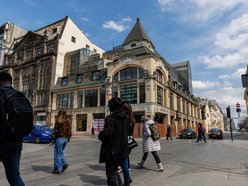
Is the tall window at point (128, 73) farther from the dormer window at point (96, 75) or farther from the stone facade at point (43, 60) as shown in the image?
the stone facade at point (43, 60)

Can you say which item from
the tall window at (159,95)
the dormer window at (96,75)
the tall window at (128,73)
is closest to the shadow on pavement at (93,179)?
the tall window at (128,73)

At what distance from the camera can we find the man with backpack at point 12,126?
8.93ft

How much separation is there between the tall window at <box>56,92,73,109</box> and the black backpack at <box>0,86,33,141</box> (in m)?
37.3

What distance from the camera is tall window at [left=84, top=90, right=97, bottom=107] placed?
37031mm

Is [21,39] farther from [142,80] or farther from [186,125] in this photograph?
[186,125]

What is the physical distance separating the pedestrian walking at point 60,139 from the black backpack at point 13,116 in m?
3.42

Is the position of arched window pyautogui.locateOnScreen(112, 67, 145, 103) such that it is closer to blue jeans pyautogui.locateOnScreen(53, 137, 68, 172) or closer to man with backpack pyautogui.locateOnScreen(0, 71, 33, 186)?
blue jeans pyautogui.locateOnScreen(53, 137, 68, 172)

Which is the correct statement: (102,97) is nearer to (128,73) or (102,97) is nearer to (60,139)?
(128,73)

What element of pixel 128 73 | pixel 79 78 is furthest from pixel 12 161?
pixel 79 78

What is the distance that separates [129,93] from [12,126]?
1201 inches

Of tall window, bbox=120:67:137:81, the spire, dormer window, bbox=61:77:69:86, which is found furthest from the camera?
dormer window, bbox=61:77:69:86

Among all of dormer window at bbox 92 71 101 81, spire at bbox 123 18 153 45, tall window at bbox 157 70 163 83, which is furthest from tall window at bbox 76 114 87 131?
spire at bbox 123 18 153 45

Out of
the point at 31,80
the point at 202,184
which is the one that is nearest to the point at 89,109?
the point at 31,80

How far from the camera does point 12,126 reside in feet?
8.92
